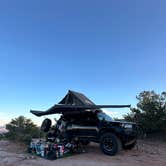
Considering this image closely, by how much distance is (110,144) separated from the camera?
25.5 feet

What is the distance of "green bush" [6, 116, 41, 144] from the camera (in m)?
11.8

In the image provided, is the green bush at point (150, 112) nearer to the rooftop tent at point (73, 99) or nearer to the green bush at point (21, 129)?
the rooftop tent at point (73, 99)

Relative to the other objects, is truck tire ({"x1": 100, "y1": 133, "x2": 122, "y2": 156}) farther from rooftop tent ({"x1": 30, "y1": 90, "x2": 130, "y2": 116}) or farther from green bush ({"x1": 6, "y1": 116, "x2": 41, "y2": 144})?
green bush ({"x1": 6, "y1": 116, "x2": 41, "y2": 144})

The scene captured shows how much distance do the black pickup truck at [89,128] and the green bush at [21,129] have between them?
186 centimetres

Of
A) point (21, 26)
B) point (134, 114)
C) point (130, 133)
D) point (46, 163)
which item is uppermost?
point (21, 26)

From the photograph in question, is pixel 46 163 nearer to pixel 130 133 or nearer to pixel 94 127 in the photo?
pixel 94 127

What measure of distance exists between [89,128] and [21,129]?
626 centimetres

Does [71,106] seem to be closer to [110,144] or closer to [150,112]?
[110,144]

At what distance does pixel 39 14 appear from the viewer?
470 inches

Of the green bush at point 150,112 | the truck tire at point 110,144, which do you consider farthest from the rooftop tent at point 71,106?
the green bush at point 150,112

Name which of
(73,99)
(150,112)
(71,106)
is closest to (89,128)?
(71,106)

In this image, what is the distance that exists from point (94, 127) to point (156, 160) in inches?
111

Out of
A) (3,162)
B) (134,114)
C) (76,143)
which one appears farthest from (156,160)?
(134,114)

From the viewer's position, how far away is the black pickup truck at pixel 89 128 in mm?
7906
